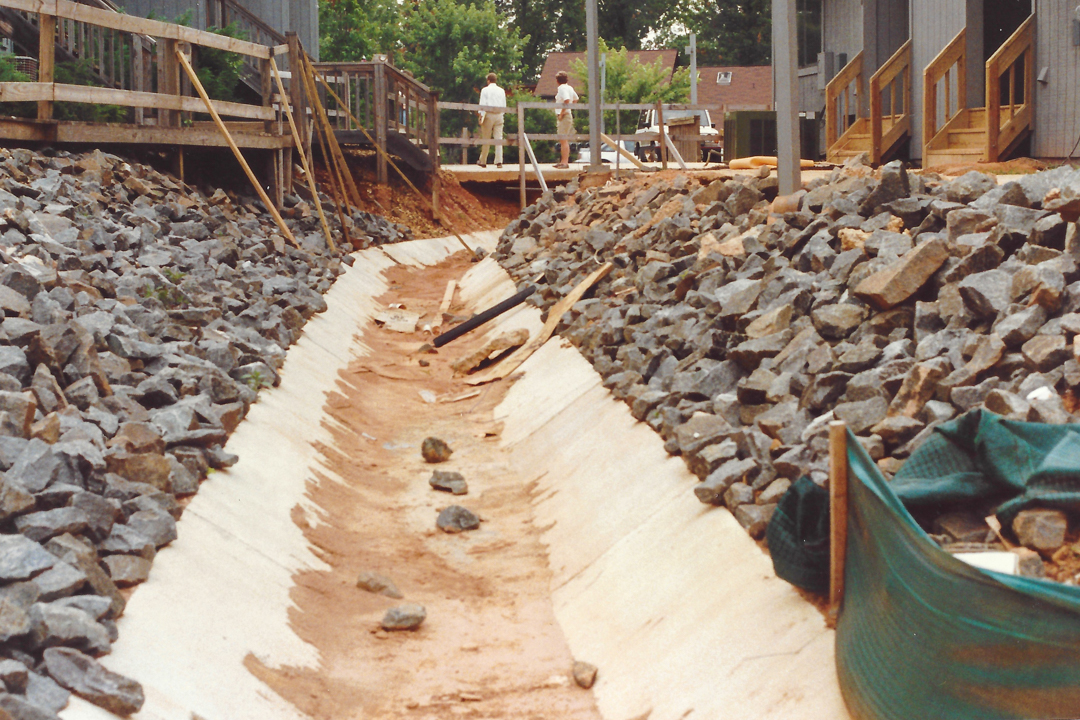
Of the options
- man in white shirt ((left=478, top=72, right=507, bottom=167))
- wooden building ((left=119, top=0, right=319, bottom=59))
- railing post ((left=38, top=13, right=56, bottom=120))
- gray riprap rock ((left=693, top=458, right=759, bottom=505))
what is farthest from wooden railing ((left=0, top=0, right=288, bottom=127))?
man in white shirt ((left=478, top=72, right=507, bottom=167))

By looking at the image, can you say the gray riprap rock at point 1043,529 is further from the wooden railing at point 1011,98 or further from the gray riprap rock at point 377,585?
the wooden railing at point 1011,98

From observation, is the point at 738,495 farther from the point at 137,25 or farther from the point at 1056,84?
the point at 137,25

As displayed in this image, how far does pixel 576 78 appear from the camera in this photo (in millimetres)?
58375

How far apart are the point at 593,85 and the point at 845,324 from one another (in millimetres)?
11776

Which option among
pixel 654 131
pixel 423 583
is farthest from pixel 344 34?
pixel 423 583

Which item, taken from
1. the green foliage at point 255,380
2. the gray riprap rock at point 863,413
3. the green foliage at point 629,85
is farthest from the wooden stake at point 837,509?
the green foliage at point 629,85

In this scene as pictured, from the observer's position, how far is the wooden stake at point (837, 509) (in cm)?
406

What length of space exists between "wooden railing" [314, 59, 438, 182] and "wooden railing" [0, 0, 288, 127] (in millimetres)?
3518

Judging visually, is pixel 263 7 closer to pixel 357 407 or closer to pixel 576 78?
pixel 357 407

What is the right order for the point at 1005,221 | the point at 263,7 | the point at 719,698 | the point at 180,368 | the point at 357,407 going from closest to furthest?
the point at 719,698
the point at 1005,221
the point at 180,368
the point at 357,407
the point at 263,7

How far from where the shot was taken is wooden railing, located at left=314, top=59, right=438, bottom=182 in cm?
1981

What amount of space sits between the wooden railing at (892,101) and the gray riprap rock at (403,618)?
1114cm

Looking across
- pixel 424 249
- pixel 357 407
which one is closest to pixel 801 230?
pixel 357 407

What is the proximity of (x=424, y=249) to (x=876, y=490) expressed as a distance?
15.7 meters
